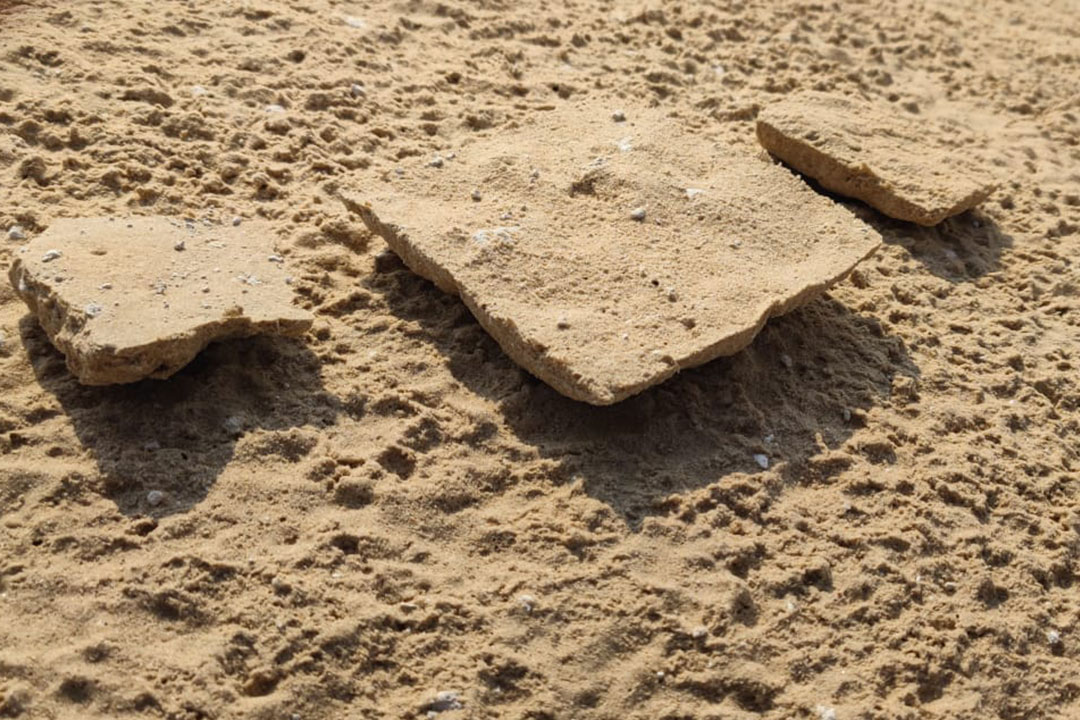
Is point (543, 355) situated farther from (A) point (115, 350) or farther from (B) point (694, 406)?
(A) point (115, 350)

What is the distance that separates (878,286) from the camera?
375cm

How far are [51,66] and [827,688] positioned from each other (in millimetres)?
2772

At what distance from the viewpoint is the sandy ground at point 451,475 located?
2.68 metres

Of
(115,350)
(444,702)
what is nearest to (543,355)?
(444,702)

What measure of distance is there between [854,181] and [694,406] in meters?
1.17

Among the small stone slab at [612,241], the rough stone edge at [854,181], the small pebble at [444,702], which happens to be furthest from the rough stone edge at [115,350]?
the rough stone edge at [854,181]

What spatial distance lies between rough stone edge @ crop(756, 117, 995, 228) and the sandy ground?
6cm

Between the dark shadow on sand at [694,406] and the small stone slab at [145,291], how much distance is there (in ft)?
1.34

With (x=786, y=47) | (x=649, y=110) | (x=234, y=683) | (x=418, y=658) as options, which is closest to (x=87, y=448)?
(x=234, y=683)

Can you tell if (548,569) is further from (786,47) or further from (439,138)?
(786,47)

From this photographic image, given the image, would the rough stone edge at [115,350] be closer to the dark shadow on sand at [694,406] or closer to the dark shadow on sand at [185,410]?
the dark shadow on sand at [185,410]

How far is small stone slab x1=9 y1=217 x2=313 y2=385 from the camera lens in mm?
2852

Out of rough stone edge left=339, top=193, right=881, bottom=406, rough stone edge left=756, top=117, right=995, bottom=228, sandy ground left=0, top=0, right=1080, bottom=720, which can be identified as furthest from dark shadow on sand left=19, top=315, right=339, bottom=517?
rough stone edge left=756, top=117, right=995, bottom=228

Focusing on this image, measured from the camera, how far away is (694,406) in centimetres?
322
